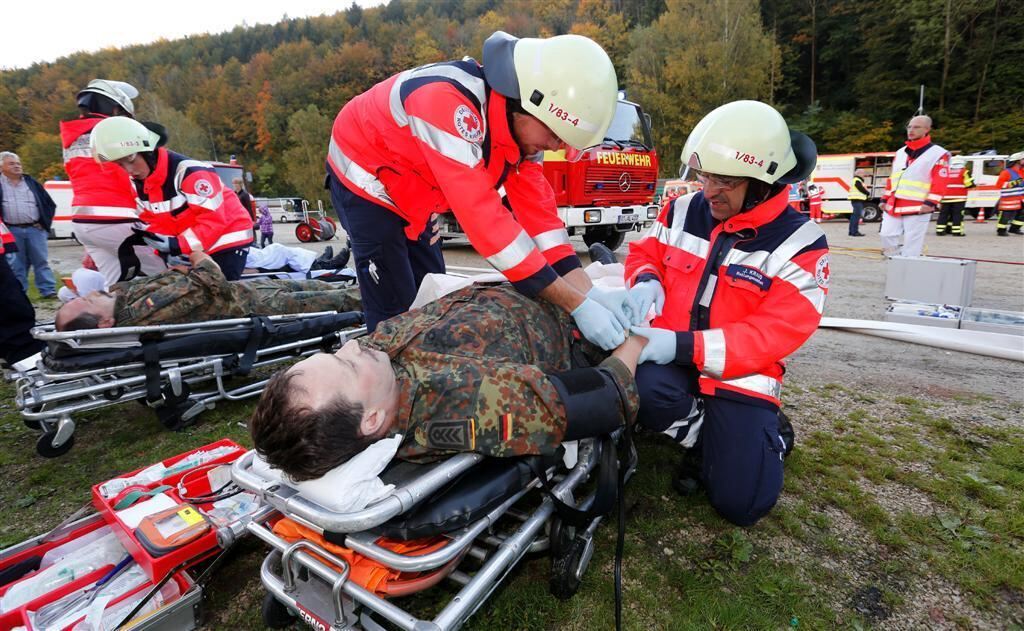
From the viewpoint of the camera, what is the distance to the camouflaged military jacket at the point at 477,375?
1.58 meters

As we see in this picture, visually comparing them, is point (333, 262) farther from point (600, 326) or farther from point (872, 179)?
point (872, 179)

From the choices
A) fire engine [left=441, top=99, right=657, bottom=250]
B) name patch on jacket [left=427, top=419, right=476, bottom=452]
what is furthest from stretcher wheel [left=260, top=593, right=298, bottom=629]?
fire engine [left=441, top=99, right=657, bottom=250]

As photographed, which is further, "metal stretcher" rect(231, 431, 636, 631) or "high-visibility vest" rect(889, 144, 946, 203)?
"high-visibility vest" rect(889, 144, 946, 203)

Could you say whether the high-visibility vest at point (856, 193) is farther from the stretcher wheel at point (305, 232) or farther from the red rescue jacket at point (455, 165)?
the stretcher wheel at point (305, 232)

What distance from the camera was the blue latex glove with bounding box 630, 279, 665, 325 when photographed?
2.27m

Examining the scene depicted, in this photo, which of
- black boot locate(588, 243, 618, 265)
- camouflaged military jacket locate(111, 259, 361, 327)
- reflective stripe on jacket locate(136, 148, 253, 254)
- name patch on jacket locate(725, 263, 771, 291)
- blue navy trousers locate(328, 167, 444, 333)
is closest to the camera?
name patch on jacket locate(725, 263, 771, 291)

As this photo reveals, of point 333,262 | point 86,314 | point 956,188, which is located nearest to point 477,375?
point 86,314

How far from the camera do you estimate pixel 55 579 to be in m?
1.78

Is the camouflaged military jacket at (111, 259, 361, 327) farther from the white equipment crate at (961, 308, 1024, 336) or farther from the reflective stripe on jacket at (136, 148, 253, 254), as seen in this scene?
the white equipment crate at (961, 308, 1024, 336)

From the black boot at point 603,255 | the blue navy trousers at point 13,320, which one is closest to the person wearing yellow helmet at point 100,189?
the blue navy trousers at point 13,320

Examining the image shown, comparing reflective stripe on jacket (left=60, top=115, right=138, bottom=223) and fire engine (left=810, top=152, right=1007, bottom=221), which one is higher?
reflective stripe on jacket (left=60, top=115, right=138, bottom=223)

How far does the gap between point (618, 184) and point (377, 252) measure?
23.1 ft

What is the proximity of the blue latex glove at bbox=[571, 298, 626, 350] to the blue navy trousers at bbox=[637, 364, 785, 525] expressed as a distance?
28 centimetres

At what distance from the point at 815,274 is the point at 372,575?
207 centimetres
